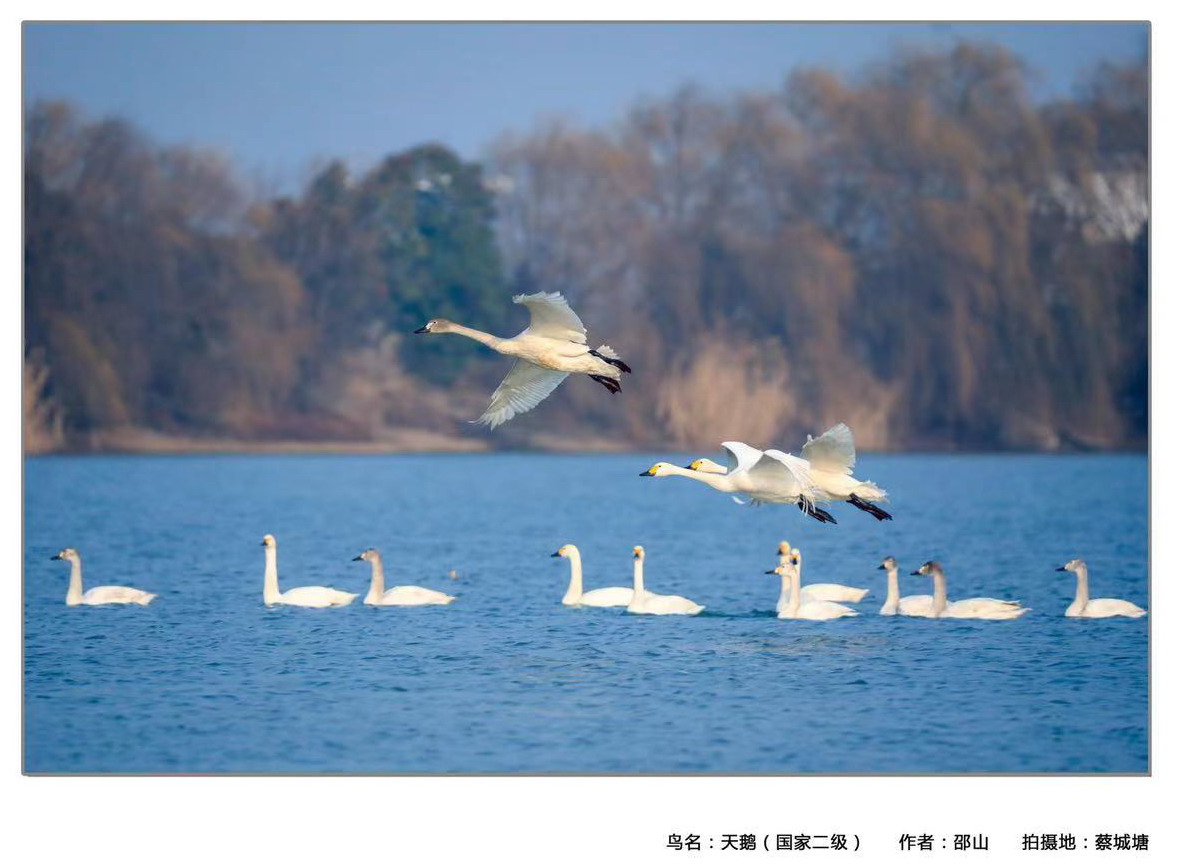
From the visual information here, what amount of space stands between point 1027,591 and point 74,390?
119 feet

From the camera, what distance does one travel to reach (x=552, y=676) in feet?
56.6

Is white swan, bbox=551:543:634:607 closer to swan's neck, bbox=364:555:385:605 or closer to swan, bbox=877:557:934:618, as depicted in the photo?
swan's neck, bbox=364:555:385:605

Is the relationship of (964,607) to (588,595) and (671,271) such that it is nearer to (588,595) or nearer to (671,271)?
(588,595)

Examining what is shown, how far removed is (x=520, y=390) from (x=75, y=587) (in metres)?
7.01

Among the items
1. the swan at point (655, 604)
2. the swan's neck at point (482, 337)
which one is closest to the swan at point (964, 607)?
the swan at point (655, 604)

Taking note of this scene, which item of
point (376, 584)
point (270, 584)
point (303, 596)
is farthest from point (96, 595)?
point (376, 584)

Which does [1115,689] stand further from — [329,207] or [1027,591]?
[329,207]

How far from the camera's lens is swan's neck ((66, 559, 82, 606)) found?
69.9 feet

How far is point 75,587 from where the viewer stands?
21.4 meters

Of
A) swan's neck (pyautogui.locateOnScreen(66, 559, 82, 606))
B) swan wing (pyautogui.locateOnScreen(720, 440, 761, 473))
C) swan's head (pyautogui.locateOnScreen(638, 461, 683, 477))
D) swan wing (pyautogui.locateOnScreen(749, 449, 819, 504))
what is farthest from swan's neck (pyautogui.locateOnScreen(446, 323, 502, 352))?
swan's neck (pyautogui.locateOnScreen(66, 559, 82, 606))

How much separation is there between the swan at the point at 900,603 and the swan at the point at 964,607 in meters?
0.08

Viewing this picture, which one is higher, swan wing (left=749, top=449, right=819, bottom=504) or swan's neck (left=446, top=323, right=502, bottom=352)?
swan's neck (left=446, top=323, right=502, bottom=352)

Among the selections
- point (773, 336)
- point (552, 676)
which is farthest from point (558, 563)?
point (773, 336)

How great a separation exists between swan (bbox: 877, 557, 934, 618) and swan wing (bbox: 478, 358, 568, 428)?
17.1ft
